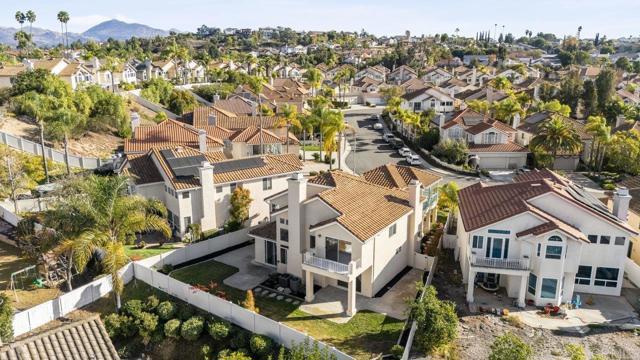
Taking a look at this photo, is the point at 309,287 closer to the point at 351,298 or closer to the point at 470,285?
the point at 351,298

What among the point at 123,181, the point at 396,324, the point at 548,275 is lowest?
the point at 396,324

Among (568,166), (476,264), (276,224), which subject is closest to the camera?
(476,264)

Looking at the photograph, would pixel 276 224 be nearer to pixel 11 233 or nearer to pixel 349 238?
pixel 349 238

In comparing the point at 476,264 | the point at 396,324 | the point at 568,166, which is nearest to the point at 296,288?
the point at 396,324

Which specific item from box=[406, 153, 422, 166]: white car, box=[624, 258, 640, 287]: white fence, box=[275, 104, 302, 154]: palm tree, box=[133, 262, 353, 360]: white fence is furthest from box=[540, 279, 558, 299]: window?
box=[275, 104, 302, 154]: palm tree

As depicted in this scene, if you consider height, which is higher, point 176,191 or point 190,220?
point 176,191

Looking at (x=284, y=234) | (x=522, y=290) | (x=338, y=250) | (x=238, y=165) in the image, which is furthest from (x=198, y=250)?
(x=522, y=290)

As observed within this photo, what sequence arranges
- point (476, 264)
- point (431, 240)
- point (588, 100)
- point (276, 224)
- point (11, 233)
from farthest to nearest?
point (588, 100), point (11, 233), point (431, 240), point (276, 224), point (476, 264)
